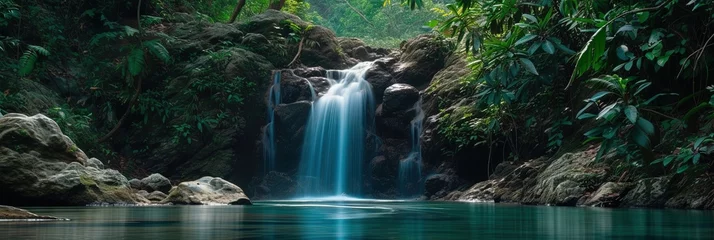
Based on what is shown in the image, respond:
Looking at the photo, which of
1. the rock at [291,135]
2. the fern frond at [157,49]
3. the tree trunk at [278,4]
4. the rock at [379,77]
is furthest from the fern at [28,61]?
the tree trunk at [278,4]

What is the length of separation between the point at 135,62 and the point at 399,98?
215 inches

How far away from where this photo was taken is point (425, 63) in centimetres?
1867

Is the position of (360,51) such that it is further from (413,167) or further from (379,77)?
(413,167)

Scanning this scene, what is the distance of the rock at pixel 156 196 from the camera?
36.3ft

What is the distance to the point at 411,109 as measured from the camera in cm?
1719

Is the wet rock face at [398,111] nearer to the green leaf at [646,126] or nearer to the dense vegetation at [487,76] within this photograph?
the dense vegetation at [487,76]

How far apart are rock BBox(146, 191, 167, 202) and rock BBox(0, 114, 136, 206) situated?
0.52 meters

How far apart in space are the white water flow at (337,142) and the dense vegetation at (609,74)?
14.1 ft

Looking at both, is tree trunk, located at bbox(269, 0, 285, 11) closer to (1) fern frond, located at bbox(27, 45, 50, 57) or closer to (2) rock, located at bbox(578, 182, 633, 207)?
(1) fern frond, located at bbox(27, 45, 50, 57)

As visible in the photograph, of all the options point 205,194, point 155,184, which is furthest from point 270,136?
point 205,194

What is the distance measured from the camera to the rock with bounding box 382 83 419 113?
17.1 meters

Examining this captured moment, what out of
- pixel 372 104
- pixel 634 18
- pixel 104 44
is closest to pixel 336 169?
pixel 372 104

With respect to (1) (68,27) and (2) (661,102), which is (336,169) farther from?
(2) (661,102)

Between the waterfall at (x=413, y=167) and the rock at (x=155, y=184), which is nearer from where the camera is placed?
the rock at (x=155, y=184)
